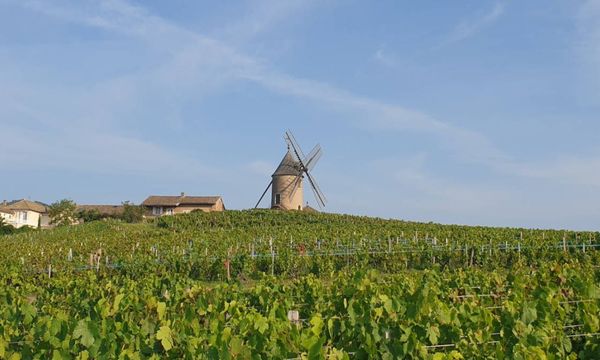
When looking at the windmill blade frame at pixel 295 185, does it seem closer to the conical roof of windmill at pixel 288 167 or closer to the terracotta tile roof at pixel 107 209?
the conical roof of windmill at pixel 288 167

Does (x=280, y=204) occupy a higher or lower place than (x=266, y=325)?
higher

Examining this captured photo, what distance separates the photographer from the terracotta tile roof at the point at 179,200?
73938mm

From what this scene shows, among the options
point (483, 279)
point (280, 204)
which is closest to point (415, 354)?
point (483, 279)

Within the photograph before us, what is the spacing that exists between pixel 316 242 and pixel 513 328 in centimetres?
2286

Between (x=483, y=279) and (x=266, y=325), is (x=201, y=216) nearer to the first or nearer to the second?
(x=483, y=279)

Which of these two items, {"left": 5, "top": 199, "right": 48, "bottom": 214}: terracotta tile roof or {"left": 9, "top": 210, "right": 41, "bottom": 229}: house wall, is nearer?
{"left": 9, "top": 210, "right": 41, "bottom": 229}: house wall

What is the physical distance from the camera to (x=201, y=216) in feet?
168

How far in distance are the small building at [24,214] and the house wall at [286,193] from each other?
36.4 meters

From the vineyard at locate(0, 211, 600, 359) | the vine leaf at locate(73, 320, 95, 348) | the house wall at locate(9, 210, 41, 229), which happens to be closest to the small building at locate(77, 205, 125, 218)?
the house wall at locate(9, 210, 41, 229)

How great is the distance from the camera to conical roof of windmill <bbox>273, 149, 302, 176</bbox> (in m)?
56.7

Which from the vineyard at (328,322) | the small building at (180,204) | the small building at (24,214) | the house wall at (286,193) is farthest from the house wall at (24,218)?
the vineyard at (328,322)

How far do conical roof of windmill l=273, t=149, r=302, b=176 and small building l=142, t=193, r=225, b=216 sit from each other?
60.3ft

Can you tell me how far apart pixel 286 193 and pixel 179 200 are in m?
23.6

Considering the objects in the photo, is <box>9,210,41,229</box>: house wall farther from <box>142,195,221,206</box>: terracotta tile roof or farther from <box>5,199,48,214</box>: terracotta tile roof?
<box>142,195,221,206</box>: terracotta tile roof
